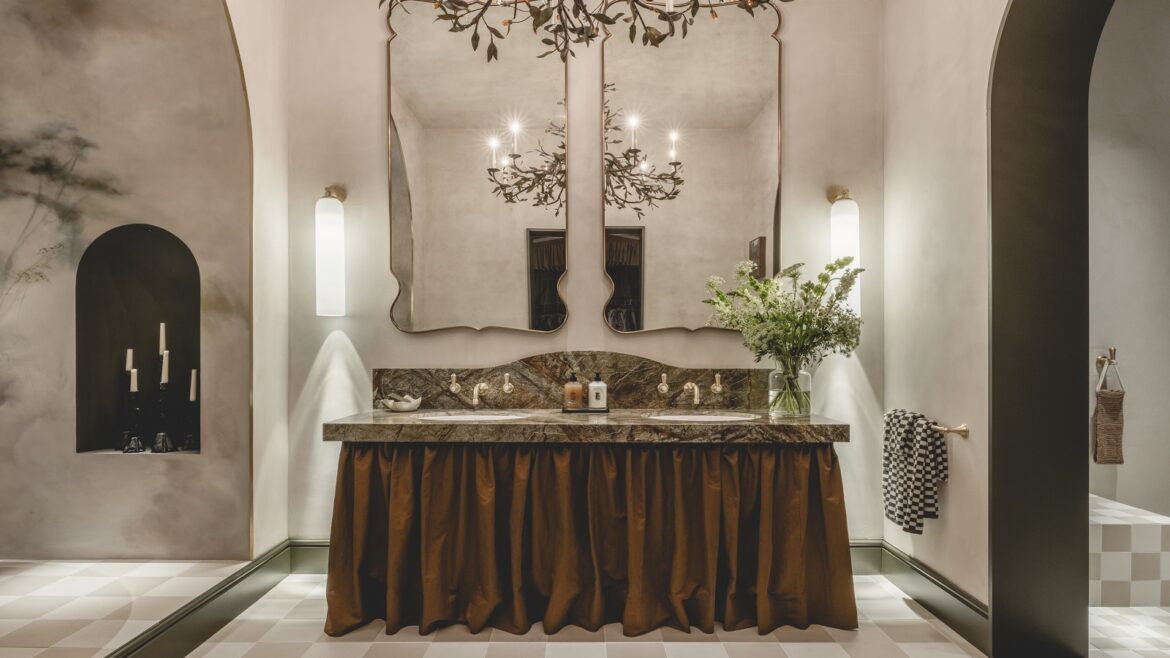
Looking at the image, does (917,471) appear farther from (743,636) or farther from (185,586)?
(185,586)

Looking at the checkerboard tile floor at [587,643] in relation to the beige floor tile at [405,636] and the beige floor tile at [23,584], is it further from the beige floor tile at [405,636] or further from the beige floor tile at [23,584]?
the beige floor tile at [23,584]

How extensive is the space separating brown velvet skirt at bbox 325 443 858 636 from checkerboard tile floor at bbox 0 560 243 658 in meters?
0.60

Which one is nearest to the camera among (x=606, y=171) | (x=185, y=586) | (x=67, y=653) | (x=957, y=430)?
(x=67, y=653)

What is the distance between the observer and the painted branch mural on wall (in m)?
2.76

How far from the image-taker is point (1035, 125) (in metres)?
2.18

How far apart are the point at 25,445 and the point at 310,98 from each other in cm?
195

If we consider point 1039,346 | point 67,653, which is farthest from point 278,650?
point 1039,346

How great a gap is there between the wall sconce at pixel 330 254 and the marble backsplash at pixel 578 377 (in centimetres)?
37

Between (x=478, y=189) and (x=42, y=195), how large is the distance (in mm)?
1840

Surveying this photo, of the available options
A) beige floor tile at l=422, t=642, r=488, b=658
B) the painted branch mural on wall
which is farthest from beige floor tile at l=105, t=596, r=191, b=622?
the painted branch mural on wall

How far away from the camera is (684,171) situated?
2.99 m

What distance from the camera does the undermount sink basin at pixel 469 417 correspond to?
2.46 metres

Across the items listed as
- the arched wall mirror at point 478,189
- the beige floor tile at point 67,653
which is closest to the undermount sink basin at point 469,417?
the arched wall mirror at point 478,189

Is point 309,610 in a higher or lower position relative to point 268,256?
lower
